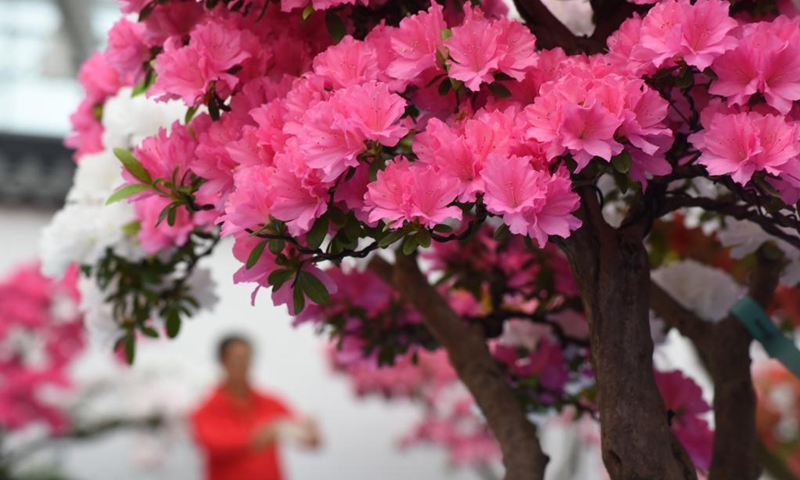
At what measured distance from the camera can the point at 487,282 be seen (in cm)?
148

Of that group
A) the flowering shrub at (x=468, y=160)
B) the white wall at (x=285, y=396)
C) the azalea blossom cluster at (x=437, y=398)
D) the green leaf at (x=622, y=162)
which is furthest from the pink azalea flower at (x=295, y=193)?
the white wall at (x=285, y=396)

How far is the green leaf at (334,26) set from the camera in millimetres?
959

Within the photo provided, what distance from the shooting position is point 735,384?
124 cm

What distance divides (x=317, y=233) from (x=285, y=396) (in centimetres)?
447

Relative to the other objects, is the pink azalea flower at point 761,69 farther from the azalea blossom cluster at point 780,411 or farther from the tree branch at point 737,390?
the azalea blossom cluster at point 780,411

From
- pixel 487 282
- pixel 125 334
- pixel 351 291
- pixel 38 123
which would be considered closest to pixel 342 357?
pixel 351 291

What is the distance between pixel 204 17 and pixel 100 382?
3882 mm

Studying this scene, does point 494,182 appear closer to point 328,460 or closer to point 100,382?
point 100,382

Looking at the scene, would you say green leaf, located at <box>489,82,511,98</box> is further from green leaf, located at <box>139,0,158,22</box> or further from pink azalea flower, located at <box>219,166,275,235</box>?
green leaf, located at <box>139,0,158,22</box>

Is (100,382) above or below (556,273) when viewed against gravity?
above

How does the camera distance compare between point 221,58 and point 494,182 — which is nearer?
point 494,182

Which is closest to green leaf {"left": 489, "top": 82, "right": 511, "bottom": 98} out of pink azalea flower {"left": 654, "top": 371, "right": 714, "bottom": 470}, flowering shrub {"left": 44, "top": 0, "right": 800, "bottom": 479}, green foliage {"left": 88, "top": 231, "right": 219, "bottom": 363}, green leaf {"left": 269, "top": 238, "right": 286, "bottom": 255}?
flowering shrub {"left": 44, "top": 0, "right": 800, "bottom": 479}

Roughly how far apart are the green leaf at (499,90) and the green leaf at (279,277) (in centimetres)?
22

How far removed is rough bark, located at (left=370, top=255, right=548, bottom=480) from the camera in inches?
46.4
